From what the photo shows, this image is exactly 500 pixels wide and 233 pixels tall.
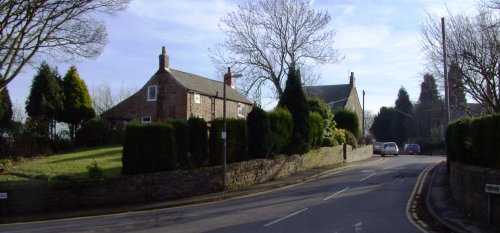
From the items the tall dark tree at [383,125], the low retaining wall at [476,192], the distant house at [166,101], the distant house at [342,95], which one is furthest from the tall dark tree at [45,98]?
the tall dark tree at [383,125]

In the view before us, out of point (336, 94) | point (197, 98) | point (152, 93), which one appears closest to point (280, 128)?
point (197, 98)

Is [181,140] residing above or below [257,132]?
below

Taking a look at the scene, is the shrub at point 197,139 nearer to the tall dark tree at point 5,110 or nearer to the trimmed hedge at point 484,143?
the trimmed hedge at point 484,143

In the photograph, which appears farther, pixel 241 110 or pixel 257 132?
pixel 241 110

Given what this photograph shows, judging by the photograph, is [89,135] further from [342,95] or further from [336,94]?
[336,94]

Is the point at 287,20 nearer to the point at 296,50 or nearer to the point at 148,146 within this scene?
the point at 296,50

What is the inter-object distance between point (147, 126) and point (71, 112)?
71.0 ft

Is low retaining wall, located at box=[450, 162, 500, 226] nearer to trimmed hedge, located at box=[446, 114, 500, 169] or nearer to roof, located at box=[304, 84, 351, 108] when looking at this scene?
trimmed hedge, located at box=[446, 114, 500, 169]

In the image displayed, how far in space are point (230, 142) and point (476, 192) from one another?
14.6m

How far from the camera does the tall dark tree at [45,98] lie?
39781mm

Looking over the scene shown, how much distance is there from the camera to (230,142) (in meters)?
27.9

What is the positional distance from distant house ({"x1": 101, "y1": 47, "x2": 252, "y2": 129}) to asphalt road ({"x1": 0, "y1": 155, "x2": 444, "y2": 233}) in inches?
986

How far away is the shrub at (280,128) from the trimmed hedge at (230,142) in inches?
102

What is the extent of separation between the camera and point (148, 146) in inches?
918
